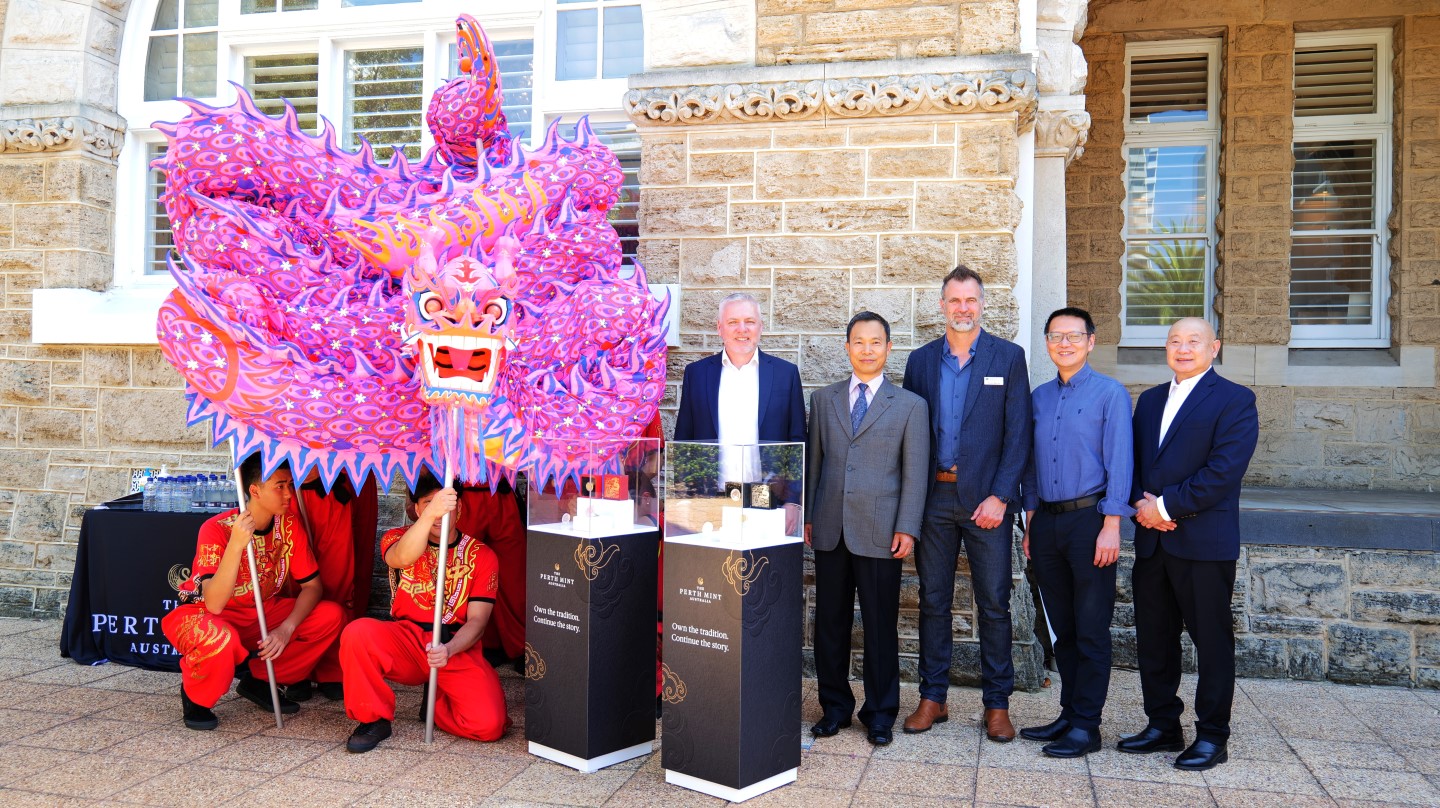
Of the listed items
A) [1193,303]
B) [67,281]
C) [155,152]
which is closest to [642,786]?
[67,281]

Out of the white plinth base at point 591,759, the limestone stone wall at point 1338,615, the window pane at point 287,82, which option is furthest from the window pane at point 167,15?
the limestone stone wall at point 1338,615

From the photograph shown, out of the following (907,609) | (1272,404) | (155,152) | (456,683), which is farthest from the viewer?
(1272,404)

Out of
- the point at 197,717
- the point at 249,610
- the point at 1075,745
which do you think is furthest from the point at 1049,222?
the point at 197,717

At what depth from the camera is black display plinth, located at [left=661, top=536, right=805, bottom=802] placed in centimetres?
360

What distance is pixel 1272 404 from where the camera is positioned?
7672 millimetres

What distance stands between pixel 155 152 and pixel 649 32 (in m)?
3.67

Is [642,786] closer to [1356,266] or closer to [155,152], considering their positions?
[155,152]

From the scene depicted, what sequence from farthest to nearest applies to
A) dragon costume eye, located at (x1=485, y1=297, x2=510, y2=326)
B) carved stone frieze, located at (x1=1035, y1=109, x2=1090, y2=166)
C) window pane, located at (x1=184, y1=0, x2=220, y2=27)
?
1. window pane, located at (x1=184, y1=0, x2=220, y2=27)
2. carved stone frieze, located at (x1=1035, y1=109, x2=1090, y2=166)
3. dragon costume eye, located at (x1=485, y1=297, x2=510, y2=326)

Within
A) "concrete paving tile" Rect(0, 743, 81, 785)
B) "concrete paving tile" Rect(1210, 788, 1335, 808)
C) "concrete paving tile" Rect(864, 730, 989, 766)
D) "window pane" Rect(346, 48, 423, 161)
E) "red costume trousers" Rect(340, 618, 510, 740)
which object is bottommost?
"concrete paving tile" Rect(0, 743, 81, 785)

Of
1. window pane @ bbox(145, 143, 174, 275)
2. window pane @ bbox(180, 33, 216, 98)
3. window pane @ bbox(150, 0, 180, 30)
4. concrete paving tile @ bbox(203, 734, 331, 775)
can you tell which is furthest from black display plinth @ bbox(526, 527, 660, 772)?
window pane @ bbox(150, 0, 180, 30)

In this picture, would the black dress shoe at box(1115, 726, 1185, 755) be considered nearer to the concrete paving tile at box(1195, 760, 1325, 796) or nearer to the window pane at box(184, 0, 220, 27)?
the concrete paving tile at box(1195, 760, 1325, 796)

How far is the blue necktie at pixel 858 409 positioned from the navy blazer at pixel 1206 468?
1187 mm

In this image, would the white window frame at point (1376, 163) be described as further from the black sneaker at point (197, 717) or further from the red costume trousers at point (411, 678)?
the black sneaker at point (197, 717)

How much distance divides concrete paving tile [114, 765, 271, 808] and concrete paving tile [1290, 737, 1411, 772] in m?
4.03
